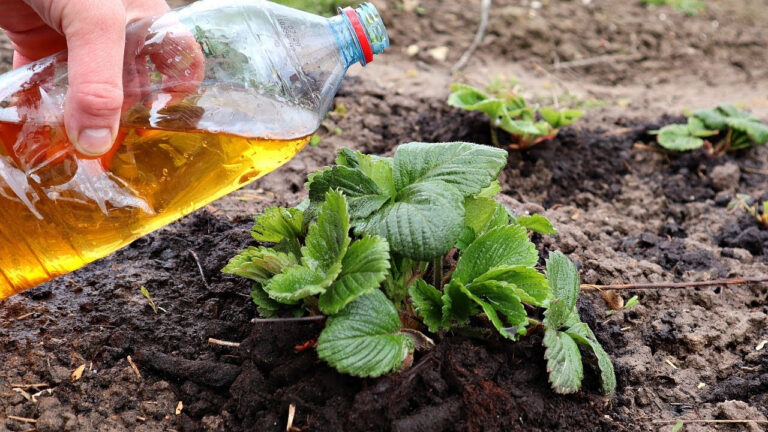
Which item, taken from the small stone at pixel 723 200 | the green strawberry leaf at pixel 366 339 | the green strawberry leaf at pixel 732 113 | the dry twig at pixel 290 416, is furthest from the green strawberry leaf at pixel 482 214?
the green strawberry leaf at pixel 732 113

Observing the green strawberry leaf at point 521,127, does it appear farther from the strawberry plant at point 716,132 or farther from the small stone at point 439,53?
the small stone at point 439,53

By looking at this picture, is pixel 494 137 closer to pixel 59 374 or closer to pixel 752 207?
pixel 752 207

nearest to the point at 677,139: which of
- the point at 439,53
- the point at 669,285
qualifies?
the point at 669,285

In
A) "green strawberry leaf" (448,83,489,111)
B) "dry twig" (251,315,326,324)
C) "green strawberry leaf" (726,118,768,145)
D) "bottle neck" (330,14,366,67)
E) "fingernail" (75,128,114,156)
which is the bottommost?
"green strawberry leaf" (726,118,768,145)

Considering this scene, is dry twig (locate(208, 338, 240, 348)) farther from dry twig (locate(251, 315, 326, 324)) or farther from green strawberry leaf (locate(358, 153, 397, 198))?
green strawberry leaf (locate(358, 153, 397, 198))

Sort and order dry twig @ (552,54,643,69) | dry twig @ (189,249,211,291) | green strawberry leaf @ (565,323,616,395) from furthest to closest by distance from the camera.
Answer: dry twig @ (552,54,643,69), dry twig @ (189,249,211,291), green strawberry leaf @ (565,323,616,395)

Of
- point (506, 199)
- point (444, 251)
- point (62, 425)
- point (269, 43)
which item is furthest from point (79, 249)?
point (506, 199)

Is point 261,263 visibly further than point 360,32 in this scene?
No

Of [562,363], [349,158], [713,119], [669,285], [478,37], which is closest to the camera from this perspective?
[562,363]

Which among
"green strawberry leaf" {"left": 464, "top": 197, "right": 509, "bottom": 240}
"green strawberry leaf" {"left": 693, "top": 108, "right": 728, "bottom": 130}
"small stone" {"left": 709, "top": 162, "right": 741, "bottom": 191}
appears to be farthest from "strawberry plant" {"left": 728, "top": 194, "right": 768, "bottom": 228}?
"green strawberry leaf" {"left": 464, "top": 197, "right": 509, "bottom": 240}
